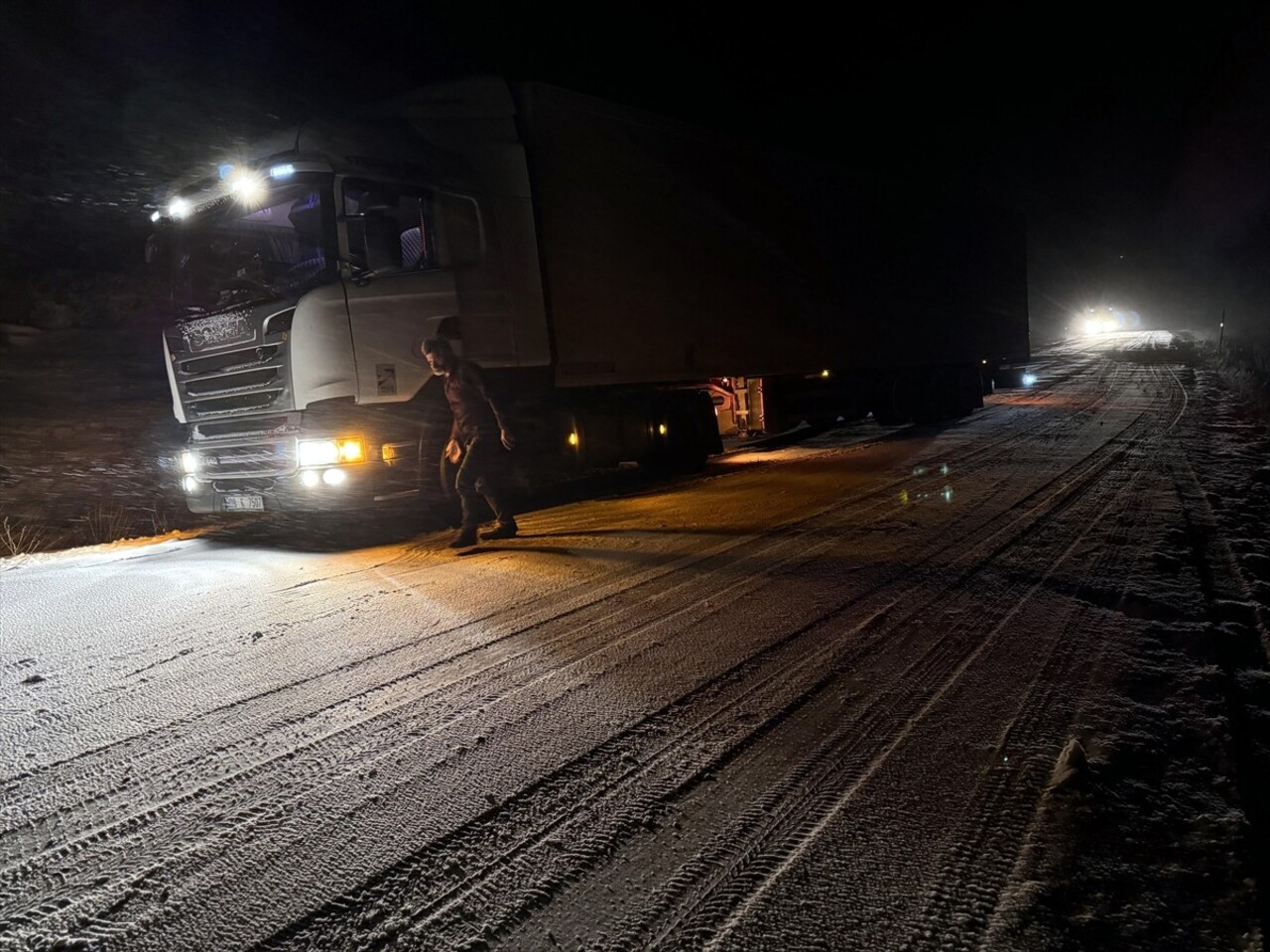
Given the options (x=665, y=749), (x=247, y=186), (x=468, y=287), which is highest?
(x=247, y=186)

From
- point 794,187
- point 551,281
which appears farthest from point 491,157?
point 794,187

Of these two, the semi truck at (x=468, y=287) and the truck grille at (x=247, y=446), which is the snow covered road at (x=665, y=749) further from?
the semi truck at (x=468, y=287)

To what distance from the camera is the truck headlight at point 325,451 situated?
21.6 ft

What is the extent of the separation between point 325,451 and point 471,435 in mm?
1404

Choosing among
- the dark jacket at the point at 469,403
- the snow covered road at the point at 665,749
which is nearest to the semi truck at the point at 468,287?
the dark jacket at the point at 469,403

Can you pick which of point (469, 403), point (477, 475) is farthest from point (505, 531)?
point (469, 403)

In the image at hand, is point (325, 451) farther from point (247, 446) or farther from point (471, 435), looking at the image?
point (471, 435)

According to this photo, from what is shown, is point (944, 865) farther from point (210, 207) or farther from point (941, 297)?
point (941, 297)

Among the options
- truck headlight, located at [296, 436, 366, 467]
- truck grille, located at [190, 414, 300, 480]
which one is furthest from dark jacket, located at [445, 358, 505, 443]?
truck grille, located at [190, 414, 300, 480]

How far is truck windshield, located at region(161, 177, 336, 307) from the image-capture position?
21.5 ft

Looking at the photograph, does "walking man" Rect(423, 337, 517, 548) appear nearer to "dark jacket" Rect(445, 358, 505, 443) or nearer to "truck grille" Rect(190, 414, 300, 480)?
"dark jacket" Rect(445, 358, 505, 443)

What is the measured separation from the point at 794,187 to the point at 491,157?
5430 mm

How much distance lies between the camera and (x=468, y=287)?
23.8 feet

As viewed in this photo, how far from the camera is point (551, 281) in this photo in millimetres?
7852
